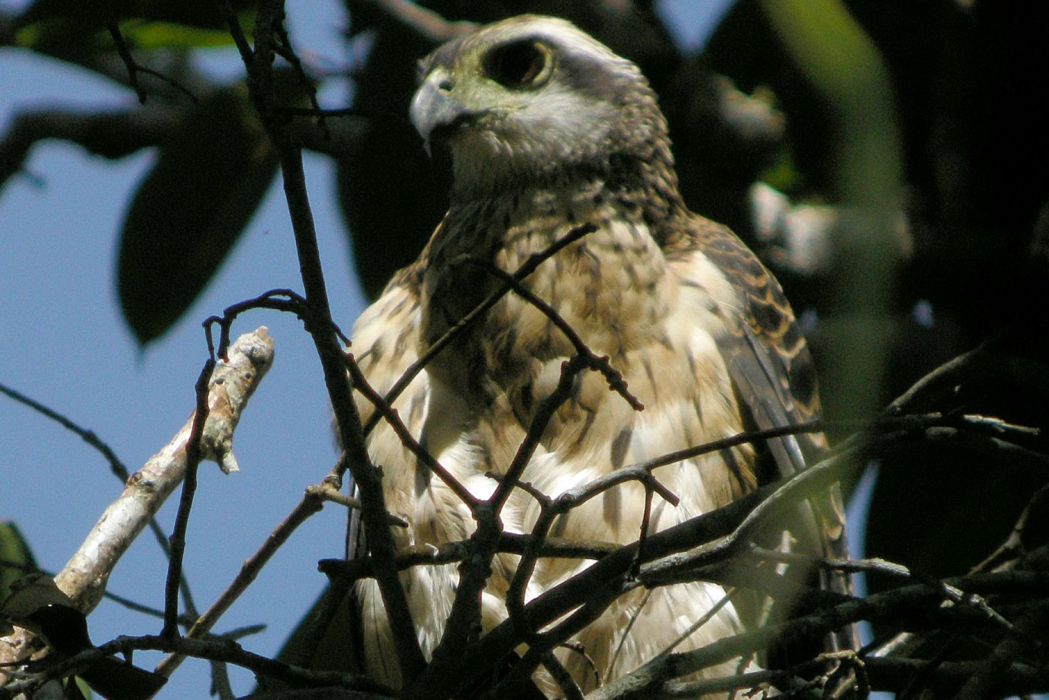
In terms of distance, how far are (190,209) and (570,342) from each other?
1.36 metres

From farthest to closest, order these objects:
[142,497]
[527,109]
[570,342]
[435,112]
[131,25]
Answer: [131,25] → [527,109] → [435,112] → [570,342] → [142,497]

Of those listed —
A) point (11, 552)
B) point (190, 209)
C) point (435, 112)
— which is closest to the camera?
point (11, 552)

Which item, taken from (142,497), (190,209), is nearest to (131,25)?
(190,209)

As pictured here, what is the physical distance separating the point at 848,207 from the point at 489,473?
79.9 inches

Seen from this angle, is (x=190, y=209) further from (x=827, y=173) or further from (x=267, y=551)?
(x=267, y=551)

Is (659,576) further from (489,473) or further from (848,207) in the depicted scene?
(848,207)

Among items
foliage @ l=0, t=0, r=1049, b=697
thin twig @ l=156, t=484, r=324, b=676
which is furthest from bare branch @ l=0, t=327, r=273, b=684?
foliage @ l=0, t=0, r=1049, b=697

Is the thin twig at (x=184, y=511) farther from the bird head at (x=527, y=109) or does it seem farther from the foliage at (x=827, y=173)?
the bird head at (x=527, y=109)

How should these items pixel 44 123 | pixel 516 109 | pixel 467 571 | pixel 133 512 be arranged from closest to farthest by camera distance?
pixel 467 571, pixel 133 512, pixel 516 109, pixel 44 123

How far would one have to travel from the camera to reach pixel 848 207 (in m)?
3.67

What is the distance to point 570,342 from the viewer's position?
2.92 meters

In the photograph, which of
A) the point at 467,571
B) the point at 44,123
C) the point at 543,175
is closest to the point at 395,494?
the point at 543,175

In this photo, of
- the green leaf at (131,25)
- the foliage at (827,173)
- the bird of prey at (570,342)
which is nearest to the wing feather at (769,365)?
the bird of prey at (570,342)

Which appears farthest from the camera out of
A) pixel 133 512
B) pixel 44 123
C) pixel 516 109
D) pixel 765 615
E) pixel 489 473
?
pixel 44 123
